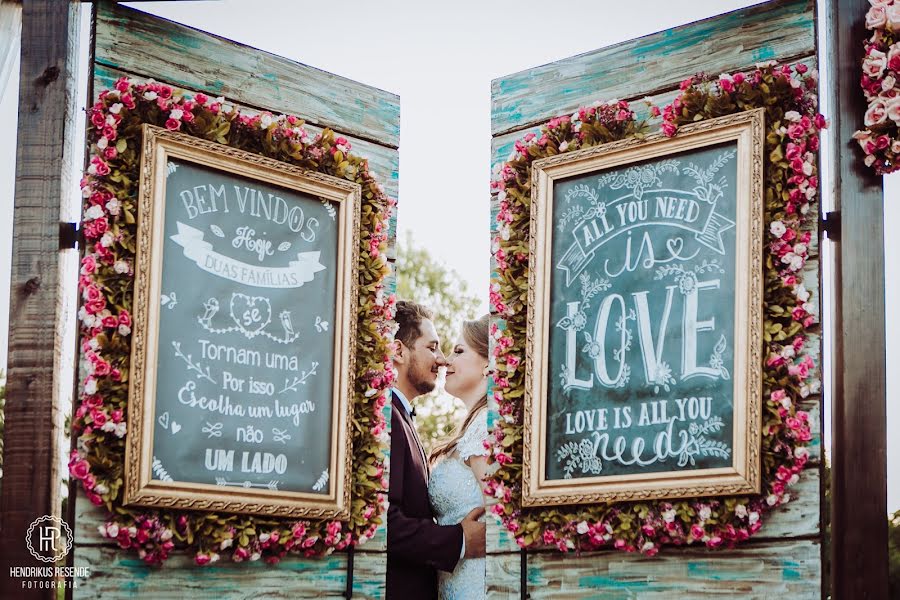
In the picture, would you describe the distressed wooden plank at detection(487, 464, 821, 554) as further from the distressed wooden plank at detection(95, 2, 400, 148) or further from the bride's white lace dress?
the distressed wooden plank at detection(95, 2, 400, 148)

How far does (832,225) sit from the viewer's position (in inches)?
147

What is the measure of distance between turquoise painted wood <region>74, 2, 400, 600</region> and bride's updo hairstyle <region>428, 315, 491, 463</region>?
1011 mm

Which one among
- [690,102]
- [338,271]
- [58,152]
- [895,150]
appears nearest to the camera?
[895,150]

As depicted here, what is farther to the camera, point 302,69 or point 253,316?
point 302,69

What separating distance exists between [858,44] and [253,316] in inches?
91.7

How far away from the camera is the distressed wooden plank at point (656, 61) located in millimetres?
3969

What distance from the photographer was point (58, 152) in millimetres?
3836

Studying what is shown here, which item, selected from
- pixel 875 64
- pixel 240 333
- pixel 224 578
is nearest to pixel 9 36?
pixel 240 333

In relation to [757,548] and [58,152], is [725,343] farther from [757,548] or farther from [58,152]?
[58,152]

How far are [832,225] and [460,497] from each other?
228 cm

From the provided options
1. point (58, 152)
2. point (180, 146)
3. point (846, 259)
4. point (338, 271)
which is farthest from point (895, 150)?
point (58, 152)

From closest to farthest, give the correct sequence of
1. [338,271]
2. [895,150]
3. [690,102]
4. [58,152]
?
[895,150], [58,152], [690,102], [338,271]
